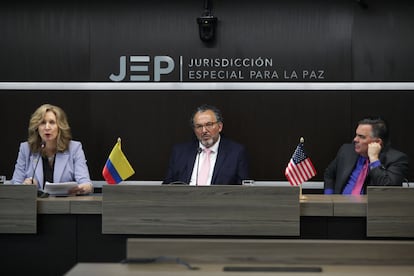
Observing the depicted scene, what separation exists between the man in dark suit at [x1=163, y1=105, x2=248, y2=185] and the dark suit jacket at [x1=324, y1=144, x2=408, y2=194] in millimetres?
732

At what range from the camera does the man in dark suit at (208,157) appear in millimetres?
6340

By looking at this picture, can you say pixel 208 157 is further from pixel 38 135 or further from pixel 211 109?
pixel 38 135

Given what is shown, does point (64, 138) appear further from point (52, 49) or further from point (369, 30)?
point (369, 30)

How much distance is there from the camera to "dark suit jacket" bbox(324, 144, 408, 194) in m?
5.77

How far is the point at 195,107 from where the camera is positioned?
280 inches

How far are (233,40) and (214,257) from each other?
4.09 metres

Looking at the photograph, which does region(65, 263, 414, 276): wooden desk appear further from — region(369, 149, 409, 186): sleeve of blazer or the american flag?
the american flag

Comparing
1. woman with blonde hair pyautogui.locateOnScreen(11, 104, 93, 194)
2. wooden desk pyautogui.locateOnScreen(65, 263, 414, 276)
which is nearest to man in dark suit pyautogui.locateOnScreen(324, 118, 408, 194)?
woman with blonde hair pyautogui.locateOnScreen(11, 104, 93, 194)

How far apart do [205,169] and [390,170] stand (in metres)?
1.50

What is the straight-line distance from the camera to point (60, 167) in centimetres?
607

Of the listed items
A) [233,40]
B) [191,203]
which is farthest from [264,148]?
[191,203]

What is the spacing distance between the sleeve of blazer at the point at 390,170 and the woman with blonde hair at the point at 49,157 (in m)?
2.19

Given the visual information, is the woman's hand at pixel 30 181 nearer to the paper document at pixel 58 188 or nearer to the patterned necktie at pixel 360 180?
the paper document at pixel 58 188

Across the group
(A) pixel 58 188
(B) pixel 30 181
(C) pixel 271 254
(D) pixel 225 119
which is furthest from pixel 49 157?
(C) pixel 271 254
